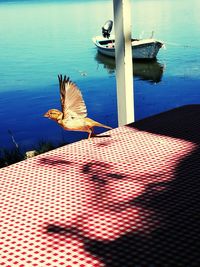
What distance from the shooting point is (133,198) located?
8.23 ft

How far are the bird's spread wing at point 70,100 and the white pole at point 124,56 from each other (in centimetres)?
123

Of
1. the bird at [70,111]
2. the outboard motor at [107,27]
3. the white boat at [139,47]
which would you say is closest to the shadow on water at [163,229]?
the bird at [70,111]

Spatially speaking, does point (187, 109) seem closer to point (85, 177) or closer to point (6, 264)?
point (85, 177)

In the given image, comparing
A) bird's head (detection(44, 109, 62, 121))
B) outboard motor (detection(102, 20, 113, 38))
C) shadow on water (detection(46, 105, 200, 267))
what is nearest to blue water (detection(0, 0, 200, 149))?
outboard motor (detection(102, 20, 113, 38))

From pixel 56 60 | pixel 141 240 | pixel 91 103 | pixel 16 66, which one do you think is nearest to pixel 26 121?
pixel 91 103

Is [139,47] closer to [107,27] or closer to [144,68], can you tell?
[144,68]

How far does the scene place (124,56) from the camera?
15.2 feet

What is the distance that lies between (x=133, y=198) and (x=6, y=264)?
2.75 feet

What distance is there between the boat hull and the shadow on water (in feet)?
87.7

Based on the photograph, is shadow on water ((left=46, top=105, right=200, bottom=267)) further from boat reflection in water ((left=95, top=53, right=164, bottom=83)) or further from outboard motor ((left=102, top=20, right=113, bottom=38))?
outboard motor ((left=102, top=20, right=113, bottom=38))

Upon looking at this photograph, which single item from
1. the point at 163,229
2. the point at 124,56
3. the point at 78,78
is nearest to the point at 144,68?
the point at 78,78

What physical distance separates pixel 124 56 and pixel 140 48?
26214 mm

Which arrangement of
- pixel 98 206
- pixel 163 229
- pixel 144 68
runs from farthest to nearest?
pixel 144 68 → pixel 98 206 → pixel 163 229

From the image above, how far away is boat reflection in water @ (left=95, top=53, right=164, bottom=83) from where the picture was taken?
29.3 meters
